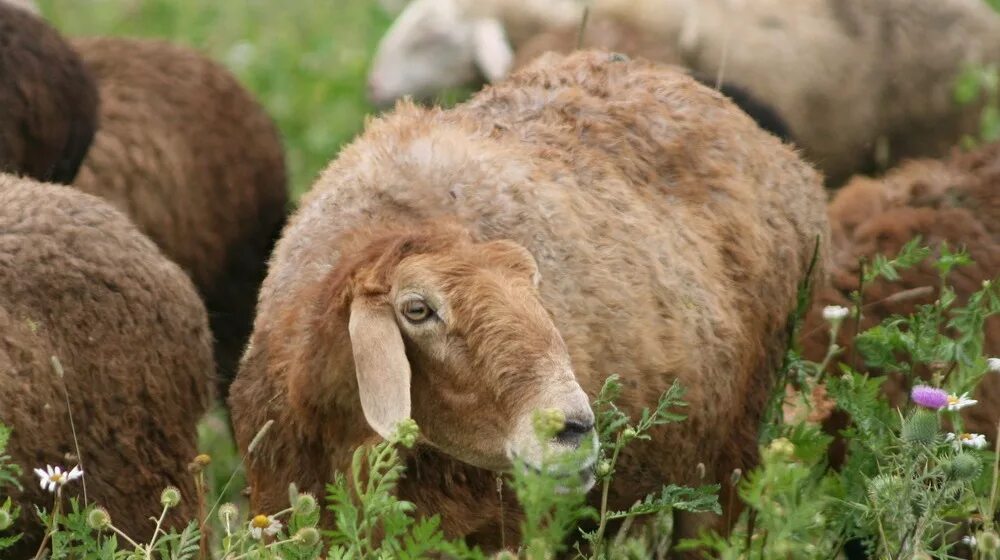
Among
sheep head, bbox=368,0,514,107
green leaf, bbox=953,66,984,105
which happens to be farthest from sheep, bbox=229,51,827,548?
sheep head, bbox=368,0,514,107

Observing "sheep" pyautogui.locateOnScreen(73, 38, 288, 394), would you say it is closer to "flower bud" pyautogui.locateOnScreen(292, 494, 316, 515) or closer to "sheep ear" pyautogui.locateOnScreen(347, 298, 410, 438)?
"sheep ear" pyautogui.locateOnScreen(347, 298, 410, 438)

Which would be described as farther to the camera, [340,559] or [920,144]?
[920,144]

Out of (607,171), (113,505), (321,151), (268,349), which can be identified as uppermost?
(607,171)

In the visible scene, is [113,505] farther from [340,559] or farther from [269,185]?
[269,185]

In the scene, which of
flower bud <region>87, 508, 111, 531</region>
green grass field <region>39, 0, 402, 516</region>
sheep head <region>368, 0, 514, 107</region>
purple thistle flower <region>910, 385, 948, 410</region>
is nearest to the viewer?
flower bud <region>87, 508, 111, 531</region>

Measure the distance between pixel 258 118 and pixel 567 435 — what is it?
4.41 m

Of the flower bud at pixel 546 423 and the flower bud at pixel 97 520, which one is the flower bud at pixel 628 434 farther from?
the flower bud at pixel 97 520

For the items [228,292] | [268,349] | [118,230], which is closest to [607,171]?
[268,349]

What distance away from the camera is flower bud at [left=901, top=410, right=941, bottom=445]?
12.5 feet

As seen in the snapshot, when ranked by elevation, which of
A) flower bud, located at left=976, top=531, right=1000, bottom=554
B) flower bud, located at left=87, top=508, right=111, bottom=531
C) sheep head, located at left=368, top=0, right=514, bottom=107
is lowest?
sheep head, located at left=368, top=0, right=514, bottom=107

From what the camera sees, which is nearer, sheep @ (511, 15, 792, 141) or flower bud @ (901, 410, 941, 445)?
flower bud @ (901, 410, 941, 445)

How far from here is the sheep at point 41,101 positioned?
6.53m

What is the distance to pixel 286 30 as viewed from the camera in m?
12.7

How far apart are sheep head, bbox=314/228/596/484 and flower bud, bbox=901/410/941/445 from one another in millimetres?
735
